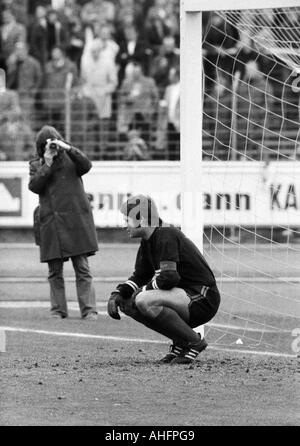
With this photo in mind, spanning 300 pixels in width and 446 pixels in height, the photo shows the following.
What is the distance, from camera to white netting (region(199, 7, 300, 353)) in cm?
1285

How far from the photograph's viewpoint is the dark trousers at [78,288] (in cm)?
1265

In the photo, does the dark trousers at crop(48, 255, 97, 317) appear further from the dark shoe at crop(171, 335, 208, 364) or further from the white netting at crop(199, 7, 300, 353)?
the dark shoe at crop(171, 335, 208, 364)

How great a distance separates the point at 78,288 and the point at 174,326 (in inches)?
146

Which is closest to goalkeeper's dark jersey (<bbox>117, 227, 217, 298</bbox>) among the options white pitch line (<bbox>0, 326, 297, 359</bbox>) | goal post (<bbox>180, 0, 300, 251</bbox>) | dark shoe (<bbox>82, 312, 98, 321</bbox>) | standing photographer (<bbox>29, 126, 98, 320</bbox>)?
goal post (<bbox>180, 0, 300, 251</bbox>)

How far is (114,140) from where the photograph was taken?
23.4 metres

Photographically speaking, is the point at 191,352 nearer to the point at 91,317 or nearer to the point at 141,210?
the point at 141,210

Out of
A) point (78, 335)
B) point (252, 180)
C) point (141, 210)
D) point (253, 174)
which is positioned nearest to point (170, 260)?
point (141, 210)

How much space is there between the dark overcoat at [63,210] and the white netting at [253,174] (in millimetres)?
1642

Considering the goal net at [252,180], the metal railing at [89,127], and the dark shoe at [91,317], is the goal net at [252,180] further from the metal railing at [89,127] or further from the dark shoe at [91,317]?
the dark shoe at [91,317]

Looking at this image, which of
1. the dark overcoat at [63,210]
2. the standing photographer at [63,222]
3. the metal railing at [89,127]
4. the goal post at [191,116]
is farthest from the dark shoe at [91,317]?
the metal railing at [89,127]

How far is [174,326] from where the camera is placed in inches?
357
